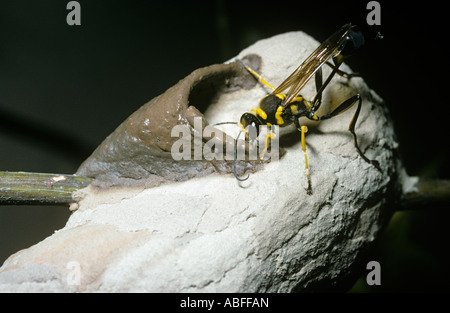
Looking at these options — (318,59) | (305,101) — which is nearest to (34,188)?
(305,101)

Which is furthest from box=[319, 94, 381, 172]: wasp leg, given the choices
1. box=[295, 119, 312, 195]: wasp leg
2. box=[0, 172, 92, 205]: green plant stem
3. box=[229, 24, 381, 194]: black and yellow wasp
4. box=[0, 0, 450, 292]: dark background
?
box=[0, 172, 92, 205]: green plant stem

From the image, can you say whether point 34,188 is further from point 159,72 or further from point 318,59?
point 159,72

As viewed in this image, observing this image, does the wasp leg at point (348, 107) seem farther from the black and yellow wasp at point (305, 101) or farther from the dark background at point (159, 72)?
the dark background at point (159, 72)

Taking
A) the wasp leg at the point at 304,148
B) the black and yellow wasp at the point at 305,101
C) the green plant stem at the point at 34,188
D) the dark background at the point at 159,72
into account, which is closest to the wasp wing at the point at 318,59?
the black and yellow wasp at the point at 305,101

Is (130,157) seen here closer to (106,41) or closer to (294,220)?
(294,220)

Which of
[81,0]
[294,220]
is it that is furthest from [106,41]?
[294,220]
